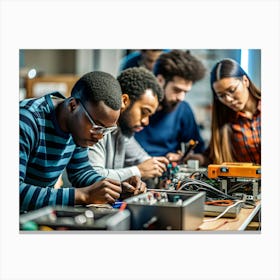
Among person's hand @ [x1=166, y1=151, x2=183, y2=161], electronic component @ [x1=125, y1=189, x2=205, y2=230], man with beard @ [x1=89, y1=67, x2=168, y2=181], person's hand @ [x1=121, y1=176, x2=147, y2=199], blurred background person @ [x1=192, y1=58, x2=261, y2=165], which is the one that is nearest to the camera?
electronic component @ [x1=125, y1=189, x2=205, y2=230]

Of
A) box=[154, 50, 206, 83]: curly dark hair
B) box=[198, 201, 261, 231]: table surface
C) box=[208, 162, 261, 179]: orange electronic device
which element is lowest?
box=[198, 201, 261, 231]: table surface

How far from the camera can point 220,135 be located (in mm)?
2627

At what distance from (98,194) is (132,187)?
22cm

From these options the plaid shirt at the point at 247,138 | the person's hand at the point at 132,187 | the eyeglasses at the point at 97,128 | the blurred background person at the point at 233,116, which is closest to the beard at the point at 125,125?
the eyeglasses at the point at 97,128

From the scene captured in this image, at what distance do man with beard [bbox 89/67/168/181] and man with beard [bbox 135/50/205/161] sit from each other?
4cm

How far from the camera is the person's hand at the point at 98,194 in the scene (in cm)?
222

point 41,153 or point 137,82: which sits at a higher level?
point 137,82

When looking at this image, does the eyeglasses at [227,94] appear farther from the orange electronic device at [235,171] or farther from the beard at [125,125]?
the beard at [125,125]

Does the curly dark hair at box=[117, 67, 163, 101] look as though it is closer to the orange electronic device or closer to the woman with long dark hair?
the woman with long dark hair

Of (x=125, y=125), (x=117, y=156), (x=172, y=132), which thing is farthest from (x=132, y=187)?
(x=172, y=132)

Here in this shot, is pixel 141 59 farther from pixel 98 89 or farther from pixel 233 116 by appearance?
pixel 233 116

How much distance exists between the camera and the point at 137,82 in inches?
98.7

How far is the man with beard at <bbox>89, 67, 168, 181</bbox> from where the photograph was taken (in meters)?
2.43

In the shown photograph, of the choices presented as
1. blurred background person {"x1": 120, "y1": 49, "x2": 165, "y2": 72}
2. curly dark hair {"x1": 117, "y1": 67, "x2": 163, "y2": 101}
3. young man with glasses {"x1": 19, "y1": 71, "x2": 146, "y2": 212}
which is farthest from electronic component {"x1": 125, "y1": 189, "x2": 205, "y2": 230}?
blurred background person {"x1": 120, "y1": 49, "x2": 165, "y2": 72}
